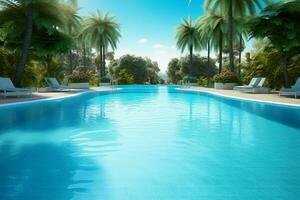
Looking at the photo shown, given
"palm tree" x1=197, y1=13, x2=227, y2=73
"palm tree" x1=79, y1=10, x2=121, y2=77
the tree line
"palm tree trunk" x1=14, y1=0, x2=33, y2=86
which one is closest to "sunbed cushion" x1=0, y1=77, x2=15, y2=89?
"palm tree trunk" x1=14, y1=0, x2=33, y2=86

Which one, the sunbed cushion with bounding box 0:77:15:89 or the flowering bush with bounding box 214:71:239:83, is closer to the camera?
the sunbed cushion with bounding box 0:77:15:89

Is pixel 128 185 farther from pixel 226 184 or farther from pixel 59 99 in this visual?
pixel 59 99

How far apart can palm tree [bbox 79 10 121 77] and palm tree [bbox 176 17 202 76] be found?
9.84 meters

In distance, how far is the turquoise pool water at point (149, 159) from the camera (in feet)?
14.3

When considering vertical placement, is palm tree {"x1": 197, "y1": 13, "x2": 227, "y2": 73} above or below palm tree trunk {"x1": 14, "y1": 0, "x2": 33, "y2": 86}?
above

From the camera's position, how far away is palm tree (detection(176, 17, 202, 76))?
156 feet

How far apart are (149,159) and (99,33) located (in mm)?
40178

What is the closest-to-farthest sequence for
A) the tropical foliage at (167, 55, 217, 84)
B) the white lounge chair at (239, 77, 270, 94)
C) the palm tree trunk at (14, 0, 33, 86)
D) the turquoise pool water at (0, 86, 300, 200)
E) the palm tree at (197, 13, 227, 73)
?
the turquoise pool water at (0, 86, 300, 200) → the palm tree trunk at (14, 0, 33, 86) → the white lounge chair at (239, 77, 270, 94) → the palm tree at (197, 13, 227, 73) → the tropical foliage at (167, 55, 217, 84)

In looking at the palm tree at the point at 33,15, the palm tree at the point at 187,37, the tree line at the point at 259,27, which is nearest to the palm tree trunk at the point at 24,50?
the palm tree at the point at 33,15

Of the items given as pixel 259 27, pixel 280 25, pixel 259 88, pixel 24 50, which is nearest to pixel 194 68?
pixel 259 88

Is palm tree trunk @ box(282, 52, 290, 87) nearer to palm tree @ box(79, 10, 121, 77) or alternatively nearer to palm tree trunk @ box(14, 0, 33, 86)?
Answer: palm tree trunk @ box(14, 0, 33, 86)

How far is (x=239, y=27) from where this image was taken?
117ft

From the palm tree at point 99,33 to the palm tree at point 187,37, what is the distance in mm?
9838

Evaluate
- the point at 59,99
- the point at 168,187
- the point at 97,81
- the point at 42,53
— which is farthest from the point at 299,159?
the point at 97,81
